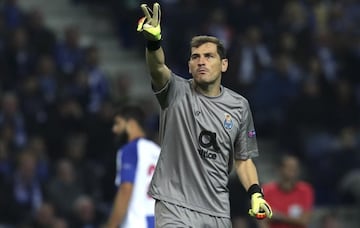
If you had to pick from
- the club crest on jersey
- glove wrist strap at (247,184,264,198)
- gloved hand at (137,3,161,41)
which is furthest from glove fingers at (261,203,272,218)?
gloved hand at (137,3,161,41)

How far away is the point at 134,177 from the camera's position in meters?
10.1

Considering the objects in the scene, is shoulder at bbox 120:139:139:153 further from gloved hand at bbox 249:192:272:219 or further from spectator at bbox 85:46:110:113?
spectator at bbox 85:46:110:113

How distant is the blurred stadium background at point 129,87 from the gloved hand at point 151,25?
6.25 metres

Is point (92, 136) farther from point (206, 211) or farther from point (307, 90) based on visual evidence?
point (206, 211)

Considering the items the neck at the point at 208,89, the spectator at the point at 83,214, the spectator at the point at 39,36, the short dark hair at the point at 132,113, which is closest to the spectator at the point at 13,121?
the spectator at the point at 83,214

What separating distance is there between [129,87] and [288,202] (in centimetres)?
504

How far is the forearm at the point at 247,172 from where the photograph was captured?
27.2 feet

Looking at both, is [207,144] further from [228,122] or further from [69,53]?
[69,53]

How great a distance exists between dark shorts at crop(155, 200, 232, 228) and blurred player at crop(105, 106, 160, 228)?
6.73 feet

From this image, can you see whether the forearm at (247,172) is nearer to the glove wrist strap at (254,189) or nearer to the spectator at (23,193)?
the glove wrist strap at (254,189)

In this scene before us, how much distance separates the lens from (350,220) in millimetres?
16375

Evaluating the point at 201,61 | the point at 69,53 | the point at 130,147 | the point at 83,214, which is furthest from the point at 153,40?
the point at 69,53

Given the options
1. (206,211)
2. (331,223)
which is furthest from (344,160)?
(206,211)

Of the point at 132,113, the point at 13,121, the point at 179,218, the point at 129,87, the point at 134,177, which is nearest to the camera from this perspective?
the point at 179,218
